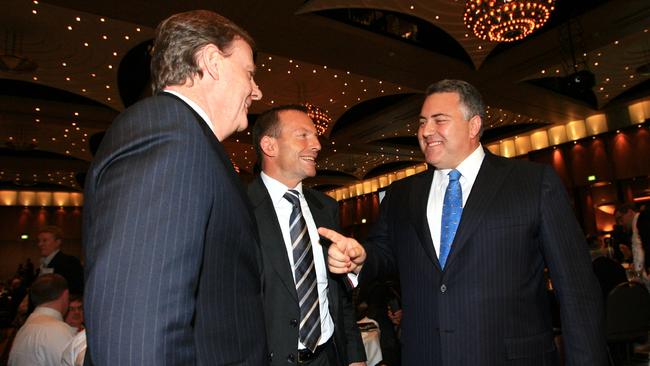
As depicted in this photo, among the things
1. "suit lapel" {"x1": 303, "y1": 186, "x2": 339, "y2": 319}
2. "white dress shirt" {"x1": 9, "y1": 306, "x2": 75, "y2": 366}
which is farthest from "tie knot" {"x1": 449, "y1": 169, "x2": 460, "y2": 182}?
"white dress shirt" {"x1": 9, "y1": 306, "x2": 75, "y2": 366}

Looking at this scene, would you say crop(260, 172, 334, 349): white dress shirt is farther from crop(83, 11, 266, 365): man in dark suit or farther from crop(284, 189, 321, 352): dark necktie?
crop(83, 11, 266, 365): man in dark suit

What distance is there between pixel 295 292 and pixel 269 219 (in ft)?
1.33

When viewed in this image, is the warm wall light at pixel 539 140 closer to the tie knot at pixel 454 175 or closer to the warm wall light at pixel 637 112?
the warm wall light at pixel 637 112

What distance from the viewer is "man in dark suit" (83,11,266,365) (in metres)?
0.82

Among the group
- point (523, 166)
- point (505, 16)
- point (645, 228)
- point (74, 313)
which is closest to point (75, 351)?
point (74, 313)

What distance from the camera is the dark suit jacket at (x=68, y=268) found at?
17.3ft

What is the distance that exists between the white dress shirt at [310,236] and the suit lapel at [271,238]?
2.3 inches

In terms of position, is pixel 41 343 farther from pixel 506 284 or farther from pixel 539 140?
pixel 539 140

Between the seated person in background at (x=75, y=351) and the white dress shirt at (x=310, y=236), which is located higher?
the white dress shirt at (x=310, y=236)

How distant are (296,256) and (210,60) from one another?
4.07 ft

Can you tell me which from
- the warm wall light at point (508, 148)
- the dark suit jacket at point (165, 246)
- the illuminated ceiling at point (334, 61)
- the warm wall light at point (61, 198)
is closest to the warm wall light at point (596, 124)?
the illuminated ceiling at point (334, 61)

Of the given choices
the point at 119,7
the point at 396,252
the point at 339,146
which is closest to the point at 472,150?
the point at 396,252

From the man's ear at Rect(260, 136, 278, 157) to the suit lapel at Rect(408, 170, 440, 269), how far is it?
863mm

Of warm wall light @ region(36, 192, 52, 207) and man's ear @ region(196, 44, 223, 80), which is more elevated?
warm wall light @ region(36, 192, 52, 207)
